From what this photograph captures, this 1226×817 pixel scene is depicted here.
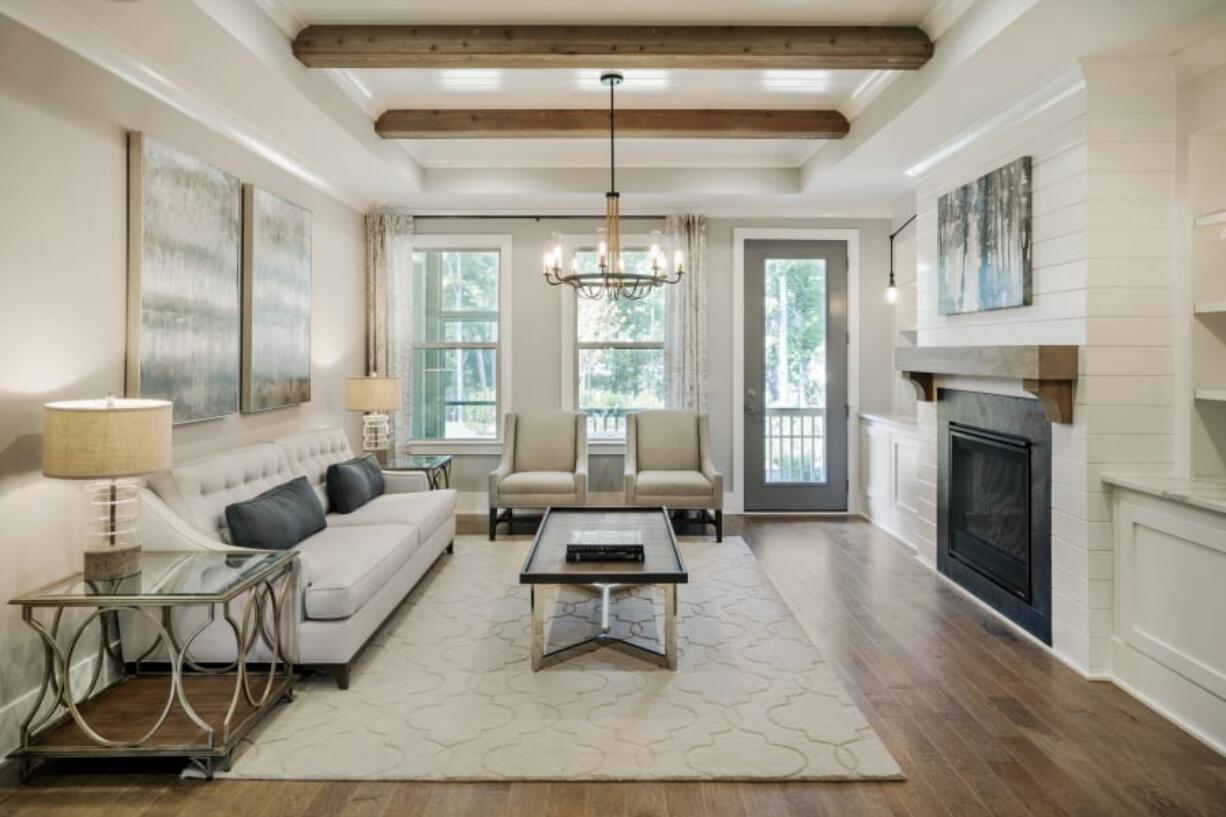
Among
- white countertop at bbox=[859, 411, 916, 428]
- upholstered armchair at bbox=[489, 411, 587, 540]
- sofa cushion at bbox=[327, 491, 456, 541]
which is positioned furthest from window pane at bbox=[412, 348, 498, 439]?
white countertop at bbox=[859, 411, 916, 428]

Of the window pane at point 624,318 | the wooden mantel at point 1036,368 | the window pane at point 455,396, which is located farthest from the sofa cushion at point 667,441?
the wooden mantel at point 1036,368

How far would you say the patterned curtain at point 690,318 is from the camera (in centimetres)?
628

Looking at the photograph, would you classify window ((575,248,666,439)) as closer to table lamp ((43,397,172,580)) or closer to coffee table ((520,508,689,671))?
coffee table ((520,508,689,671))

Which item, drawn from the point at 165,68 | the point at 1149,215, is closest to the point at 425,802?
the point at 165,68

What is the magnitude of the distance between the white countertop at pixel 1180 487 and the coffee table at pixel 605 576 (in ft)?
5.99

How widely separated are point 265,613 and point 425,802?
1101mm

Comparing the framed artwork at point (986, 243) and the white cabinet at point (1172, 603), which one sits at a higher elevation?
the framed artwork at point (986, 243)

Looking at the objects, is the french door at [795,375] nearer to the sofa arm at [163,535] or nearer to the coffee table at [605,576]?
the coffee table at [605,576]

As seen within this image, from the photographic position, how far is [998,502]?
395cm

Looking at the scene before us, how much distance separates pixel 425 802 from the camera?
2264 millimetres

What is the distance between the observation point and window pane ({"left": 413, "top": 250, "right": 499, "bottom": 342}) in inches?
255

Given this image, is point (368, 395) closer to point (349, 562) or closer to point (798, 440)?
point (349, 562)

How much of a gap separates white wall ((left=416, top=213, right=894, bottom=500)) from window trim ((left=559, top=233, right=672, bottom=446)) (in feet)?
0.15

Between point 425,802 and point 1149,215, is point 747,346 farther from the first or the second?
point 425,802
